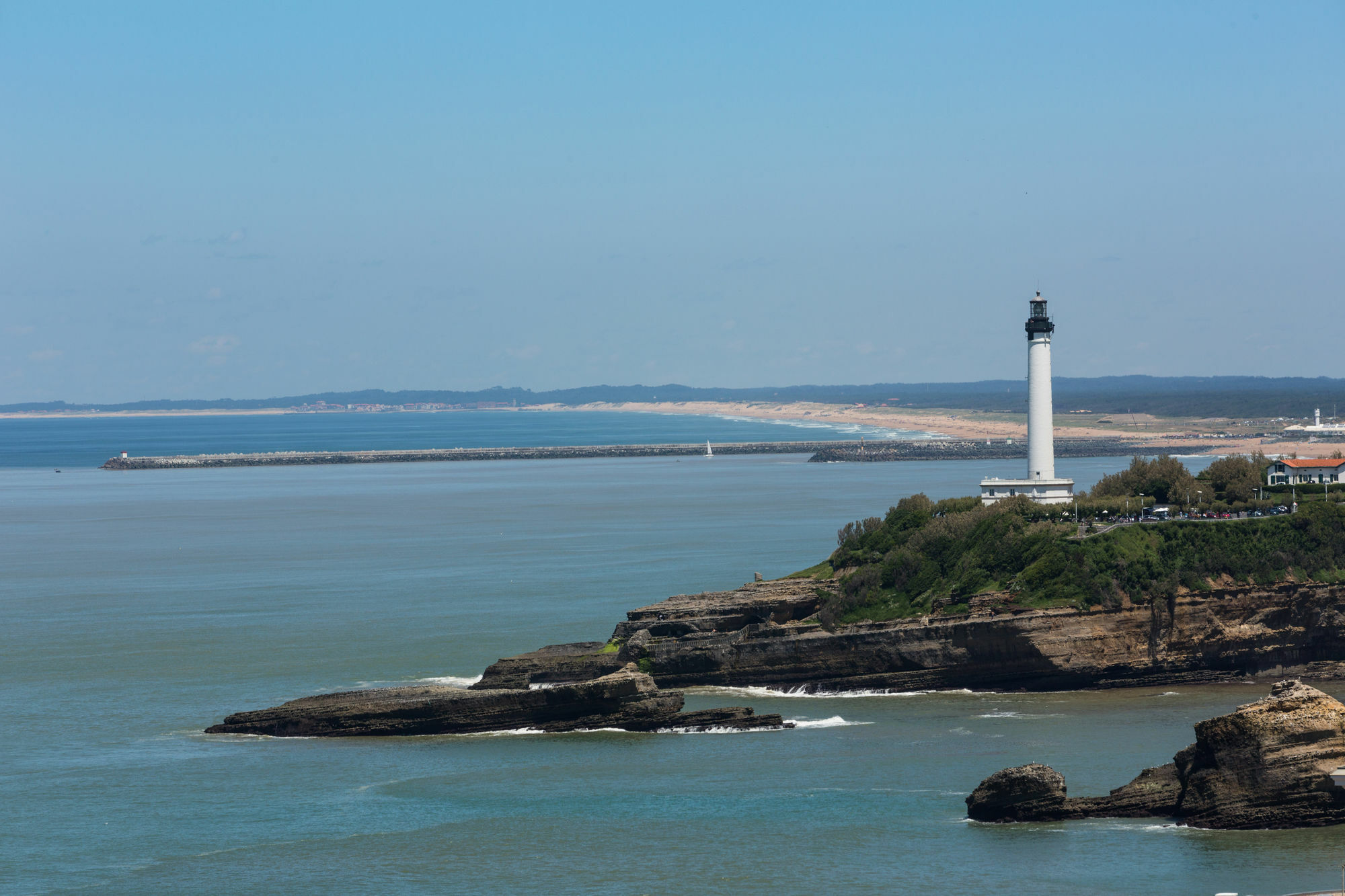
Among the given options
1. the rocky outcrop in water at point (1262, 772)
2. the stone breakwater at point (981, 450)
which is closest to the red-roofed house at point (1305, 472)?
the rocky outcrop in water at point (1262, 772)

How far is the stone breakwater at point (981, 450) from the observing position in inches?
6467

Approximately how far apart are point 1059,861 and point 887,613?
20.0m

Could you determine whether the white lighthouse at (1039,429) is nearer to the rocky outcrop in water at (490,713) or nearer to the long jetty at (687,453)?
the rocky outcrop in water at (490,713)

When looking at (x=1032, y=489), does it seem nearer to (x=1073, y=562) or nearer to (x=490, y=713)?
(x=1073, y=562)

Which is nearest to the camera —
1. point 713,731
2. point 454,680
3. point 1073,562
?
point 713,731

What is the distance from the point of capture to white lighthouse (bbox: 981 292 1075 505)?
60.2m

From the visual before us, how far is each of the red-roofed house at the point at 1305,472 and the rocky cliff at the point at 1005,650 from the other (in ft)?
31.3

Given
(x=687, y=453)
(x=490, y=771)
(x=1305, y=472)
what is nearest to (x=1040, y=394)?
(x=1305, y=472)

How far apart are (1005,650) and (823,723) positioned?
752 centimetres

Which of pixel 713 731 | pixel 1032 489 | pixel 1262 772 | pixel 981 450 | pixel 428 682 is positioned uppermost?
pixel 1032 489

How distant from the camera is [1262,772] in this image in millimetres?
29062

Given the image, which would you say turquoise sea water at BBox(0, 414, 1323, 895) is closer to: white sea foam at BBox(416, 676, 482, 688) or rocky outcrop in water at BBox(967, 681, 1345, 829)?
white sea foam at BBox(416, 676, 482, 688)

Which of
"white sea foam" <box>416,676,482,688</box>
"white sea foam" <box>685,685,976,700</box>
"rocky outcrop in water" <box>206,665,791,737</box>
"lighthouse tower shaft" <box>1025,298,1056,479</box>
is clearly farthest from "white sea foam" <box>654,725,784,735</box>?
"lighthouse tower shaft" <box>1025,298,1056,479</box>

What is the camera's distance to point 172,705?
4347cm
